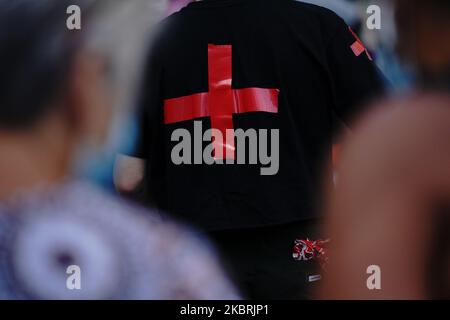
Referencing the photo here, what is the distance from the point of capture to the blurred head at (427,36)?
225 cm

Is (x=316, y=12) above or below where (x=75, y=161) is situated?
above

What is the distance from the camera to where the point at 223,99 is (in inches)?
85.0

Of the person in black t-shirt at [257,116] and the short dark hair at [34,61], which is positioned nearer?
the person in black t-shirt at [257,116]

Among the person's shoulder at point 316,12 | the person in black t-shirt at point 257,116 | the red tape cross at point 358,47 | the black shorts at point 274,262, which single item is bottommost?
A: the black shorts at point 274,262

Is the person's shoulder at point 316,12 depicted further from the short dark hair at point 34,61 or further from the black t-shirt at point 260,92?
the short dark hair at point 34,61

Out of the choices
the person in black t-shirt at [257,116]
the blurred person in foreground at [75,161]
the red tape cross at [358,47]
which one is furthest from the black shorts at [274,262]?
the red tape cross at [358,47]

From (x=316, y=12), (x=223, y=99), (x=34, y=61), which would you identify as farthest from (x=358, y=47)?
(x=34, y=61)

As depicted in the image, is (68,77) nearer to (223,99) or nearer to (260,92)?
(223,99)

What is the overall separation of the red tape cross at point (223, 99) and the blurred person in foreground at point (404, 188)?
370 millimetres

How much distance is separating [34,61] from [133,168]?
1.76ft

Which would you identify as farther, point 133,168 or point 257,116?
point 133,168

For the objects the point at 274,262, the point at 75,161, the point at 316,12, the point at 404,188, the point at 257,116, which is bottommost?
the point at 274,262

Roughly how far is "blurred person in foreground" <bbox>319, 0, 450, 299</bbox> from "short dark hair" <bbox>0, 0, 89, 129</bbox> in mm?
1089
